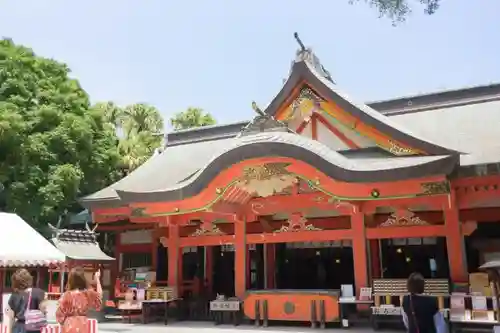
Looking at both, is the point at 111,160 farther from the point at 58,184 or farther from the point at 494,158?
the point at 494,158

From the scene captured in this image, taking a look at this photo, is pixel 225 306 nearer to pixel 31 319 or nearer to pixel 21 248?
pixel 21 248

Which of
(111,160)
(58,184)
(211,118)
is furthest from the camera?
(211,118)

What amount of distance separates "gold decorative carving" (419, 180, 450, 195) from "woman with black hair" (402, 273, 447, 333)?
700 centimetres

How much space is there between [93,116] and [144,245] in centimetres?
685

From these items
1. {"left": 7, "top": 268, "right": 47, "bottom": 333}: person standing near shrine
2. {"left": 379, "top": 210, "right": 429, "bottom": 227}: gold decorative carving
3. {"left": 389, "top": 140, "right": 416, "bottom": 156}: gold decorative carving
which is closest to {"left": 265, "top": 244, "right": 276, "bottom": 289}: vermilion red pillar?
{"left": 379, "top": 210, "right": 429, "bottom": 227}: gold decorative carving

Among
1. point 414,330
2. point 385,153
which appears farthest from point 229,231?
point 414,330

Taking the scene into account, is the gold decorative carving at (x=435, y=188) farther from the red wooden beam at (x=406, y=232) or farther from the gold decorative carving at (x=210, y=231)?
the gold decorative carving at (x=210, y=231)

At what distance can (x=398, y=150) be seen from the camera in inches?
529

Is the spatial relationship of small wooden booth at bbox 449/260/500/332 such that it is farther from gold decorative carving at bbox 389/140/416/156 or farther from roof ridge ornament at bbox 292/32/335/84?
roof ridge ornament at bbox 292/32/335/84

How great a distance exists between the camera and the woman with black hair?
Result: 203 inches

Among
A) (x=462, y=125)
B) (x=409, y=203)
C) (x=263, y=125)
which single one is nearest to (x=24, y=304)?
(x=263, y=125)

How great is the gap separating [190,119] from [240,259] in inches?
933

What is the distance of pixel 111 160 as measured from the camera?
71.4 feet

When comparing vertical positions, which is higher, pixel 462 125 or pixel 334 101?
pixel 334 101
